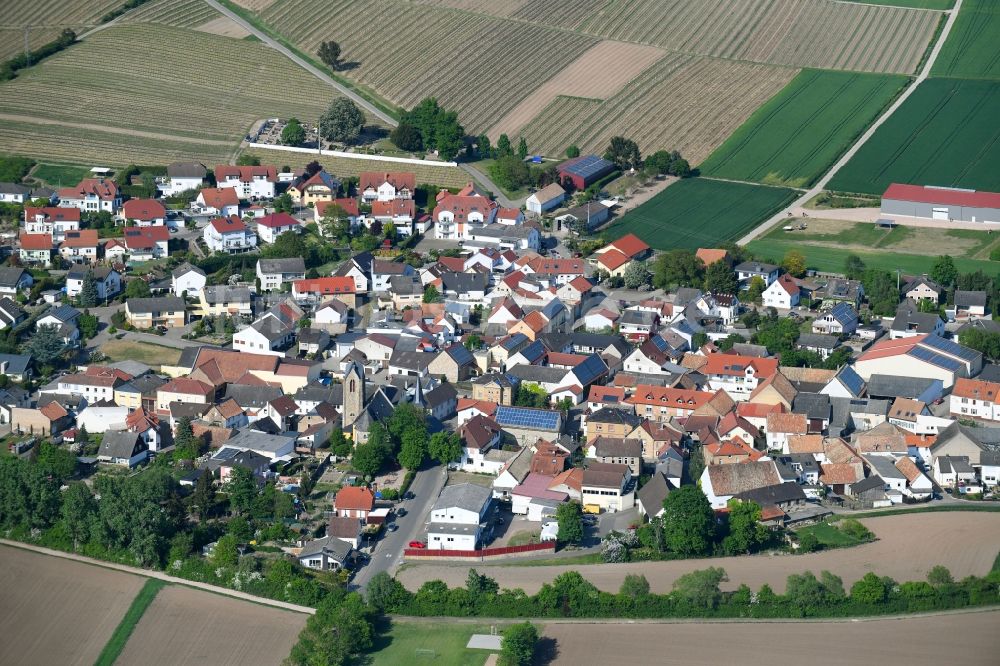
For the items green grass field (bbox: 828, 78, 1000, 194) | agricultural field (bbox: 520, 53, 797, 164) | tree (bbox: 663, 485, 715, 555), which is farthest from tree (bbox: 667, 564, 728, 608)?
agricultural field (bbox: 520, 53, 797, 164)

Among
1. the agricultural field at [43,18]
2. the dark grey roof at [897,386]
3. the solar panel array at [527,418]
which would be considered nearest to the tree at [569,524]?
the solar panel array at [527,418]

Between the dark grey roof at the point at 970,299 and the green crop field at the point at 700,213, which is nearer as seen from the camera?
the dark grey roof at the point at 970,299

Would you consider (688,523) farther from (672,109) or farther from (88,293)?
(672,109)

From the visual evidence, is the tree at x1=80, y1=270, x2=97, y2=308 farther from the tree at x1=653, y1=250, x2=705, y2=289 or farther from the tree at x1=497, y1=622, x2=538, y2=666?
the tree at x1=497, y1=622, x2=538, y2=666

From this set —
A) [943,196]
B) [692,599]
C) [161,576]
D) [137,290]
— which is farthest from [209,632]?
[943,196]

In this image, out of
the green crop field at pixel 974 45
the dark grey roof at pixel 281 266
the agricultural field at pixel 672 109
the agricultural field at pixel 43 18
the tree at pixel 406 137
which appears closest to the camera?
the dark grey roof at pixel 281 266

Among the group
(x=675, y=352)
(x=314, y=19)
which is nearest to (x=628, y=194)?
(x=675, y=352)

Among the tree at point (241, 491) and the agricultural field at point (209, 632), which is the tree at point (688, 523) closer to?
the agricultural field at point (209, 632)
